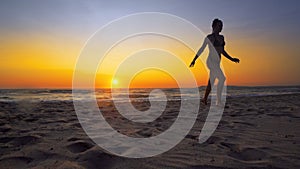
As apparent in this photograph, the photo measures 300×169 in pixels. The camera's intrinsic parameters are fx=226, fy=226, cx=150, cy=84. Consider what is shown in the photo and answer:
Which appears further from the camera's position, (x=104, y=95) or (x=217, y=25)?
(x=104, y=95)

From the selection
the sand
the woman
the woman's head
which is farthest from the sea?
the sand

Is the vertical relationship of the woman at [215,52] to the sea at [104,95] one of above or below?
above

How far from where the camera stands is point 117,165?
2188 millimetres

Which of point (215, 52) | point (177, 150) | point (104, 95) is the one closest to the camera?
point (177, 150)

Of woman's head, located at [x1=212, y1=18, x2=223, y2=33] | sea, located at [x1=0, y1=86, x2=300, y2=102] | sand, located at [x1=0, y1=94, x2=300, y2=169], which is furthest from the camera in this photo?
sea, located at [x1=0, y1=86, x2=300, y2=102]

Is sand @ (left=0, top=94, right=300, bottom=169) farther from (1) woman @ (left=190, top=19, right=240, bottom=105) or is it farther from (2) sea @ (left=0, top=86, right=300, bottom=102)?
(2) sea @ (left=0, top=86, right=300, bottom=102)

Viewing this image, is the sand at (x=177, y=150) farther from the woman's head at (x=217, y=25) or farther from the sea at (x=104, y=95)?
the sea at (x=104, y=95)

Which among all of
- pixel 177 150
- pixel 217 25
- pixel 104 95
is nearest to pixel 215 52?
pixel 217 25

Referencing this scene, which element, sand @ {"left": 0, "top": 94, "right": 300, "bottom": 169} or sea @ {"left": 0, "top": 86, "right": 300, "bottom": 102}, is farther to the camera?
sea @ {"left": 0, "top": 86, "right": 300, "bottom": 102}

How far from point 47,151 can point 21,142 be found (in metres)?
0.74

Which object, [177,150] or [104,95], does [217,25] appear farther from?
[104,95]

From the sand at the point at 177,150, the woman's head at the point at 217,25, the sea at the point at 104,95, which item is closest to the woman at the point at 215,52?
the woman's head at the point at 217,25

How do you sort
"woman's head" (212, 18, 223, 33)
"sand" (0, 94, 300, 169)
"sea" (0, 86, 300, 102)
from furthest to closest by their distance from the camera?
"sea" (0, 86, 300, 102)
"woman's head" (212, 18, 223, 33)
"sand" (0, 94, 300, 169)

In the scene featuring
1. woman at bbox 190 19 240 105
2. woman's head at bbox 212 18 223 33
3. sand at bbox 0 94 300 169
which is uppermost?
woman's head at bbox 212 18 223 33
